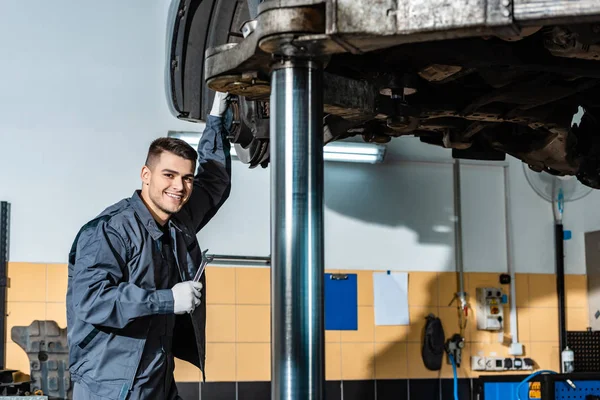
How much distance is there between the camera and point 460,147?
265 centimetres

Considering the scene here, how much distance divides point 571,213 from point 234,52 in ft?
13.0

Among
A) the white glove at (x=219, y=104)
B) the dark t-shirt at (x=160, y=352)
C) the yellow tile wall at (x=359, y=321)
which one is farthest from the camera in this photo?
the yellow tile wall at (x=359, y=321)

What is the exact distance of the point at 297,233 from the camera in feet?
4.62

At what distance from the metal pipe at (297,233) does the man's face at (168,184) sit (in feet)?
3.23

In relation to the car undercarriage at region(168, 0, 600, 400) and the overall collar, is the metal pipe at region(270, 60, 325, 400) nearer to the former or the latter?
the car undercarriage at region(168, 0, 600, 400)

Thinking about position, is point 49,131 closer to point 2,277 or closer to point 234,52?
point 2,277

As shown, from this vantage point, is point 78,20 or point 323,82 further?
point 78,20

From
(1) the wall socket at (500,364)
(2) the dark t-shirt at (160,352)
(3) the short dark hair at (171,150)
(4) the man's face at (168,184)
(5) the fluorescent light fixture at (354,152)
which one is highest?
(5) the fluorescent light fixture at (354,152)

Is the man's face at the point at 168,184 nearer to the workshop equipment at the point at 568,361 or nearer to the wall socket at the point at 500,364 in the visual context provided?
the wall socket at the point at 500,364

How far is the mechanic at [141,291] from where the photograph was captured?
83.4 inches

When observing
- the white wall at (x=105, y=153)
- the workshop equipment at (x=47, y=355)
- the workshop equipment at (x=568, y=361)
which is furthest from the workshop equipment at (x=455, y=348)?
the workshop equipment at (x=47, y=355)

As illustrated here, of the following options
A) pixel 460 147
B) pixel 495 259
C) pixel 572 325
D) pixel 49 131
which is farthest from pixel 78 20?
pixel 572 325

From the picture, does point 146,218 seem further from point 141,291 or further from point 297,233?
point 297,233

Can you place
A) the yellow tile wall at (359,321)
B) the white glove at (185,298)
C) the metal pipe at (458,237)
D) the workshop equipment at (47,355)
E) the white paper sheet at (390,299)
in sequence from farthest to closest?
the metal pipe at (458,237)
the white paper sheet at (390,299)
the yellow tile wall at (359,321)
the workshop equipment at (47,355)
the white glove at (185,298)
